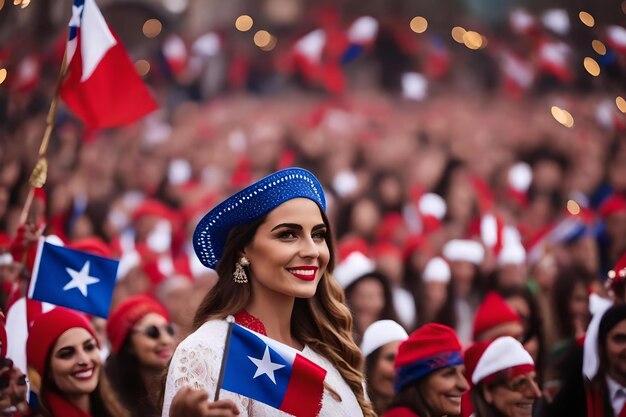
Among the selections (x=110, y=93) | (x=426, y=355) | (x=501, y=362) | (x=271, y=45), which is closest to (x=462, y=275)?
(x=501, y=362)

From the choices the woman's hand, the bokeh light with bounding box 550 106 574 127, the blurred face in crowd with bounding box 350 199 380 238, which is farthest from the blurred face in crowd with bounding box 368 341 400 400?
the bokeh light with bounding box 550 106 574 127

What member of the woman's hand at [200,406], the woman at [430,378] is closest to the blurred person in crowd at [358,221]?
the woman at [430,378]

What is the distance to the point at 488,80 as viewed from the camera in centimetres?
3203

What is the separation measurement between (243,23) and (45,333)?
35980 mm

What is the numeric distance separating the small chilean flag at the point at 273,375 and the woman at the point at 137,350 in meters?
2.66

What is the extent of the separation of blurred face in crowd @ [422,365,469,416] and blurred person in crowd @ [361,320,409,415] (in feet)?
3.03

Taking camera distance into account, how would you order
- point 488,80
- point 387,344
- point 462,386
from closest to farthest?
point 462,386
point 387,344
point 488,80

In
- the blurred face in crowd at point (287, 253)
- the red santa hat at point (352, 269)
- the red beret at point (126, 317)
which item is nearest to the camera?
the blurred face in crowd at point (287, 253)

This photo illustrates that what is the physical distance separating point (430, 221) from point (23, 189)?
5181 mm

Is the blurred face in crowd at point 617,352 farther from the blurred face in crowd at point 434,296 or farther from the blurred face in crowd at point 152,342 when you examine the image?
the blurred face in crowd at point 434,296

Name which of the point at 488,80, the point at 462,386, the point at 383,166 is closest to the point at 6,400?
the point at 462,386

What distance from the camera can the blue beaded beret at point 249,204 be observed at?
508cm

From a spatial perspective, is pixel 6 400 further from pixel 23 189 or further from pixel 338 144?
pixel 338 144

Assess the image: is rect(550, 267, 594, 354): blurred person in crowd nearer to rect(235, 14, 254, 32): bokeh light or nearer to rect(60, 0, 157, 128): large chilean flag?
rect(60, 0, 157, 128): large chilean flag
